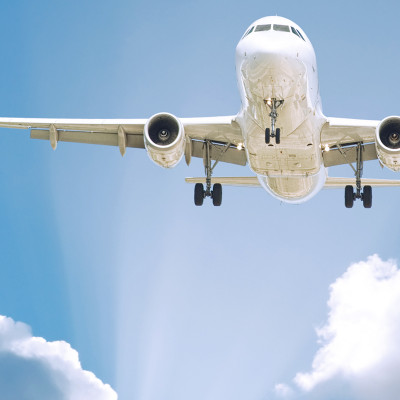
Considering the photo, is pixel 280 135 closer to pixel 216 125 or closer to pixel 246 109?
pixel 246 109

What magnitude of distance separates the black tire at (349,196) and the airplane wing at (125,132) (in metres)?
3.97

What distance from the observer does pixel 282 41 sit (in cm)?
2505

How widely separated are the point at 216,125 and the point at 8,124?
23.5 feet

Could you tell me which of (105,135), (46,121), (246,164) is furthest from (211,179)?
(46,121)

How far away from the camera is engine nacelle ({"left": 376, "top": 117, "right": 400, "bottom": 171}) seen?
27469mm

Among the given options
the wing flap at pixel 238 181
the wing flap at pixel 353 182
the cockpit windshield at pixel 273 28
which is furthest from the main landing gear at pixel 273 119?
the wing flap at pixel 353 182

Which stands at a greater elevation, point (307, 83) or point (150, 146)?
point (307, 83)

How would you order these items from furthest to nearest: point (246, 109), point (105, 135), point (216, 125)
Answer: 1. point (105, 135)
2. point (216, 125)
3. point (246, 109)

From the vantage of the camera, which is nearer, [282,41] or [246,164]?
[282,41]

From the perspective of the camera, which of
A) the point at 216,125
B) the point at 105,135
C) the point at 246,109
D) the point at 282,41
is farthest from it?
the point at 105,135

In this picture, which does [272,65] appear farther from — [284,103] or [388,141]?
[388,141]

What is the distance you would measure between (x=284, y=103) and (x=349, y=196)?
8.17 m

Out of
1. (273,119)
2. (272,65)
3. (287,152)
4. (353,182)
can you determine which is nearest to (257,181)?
(353,182)

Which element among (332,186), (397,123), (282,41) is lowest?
(332,186)
